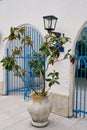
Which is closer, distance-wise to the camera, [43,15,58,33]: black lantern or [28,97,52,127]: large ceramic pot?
[28,97,52,127]: large ceramic pot

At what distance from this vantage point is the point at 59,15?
4.84 meters

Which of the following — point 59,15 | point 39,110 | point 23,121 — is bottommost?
point 23,121

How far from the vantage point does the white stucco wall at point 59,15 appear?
177 inches

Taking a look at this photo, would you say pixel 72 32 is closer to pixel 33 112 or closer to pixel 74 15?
pixel 74 15

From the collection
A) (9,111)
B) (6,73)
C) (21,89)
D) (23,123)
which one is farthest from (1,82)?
(23,123)

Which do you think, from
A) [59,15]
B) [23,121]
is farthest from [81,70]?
[23,121]

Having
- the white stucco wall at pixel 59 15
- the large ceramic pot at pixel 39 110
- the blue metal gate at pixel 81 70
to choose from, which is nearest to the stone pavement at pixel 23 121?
the large ceramic pot at pixel 39 110

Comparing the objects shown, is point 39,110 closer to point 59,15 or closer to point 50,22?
point 50,22

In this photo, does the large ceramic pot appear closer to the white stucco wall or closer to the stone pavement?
the stone pavement

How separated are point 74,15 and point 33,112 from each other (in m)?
2.45

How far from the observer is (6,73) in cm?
677

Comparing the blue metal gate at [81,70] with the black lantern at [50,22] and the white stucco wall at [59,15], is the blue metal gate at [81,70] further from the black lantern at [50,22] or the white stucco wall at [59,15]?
the black lantern at [50,22]

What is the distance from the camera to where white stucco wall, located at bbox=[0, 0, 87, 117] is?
449 centimetres

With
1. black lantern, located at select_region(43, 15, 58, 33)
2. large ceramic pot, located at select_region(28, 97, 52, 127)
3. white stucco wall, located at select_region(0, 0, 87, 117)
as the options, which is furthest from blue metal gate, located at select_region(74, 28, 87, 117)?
large ceramic pot, located at select_region(28, 97, 52, 127)
